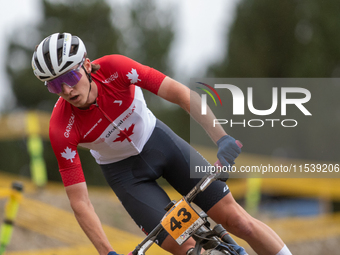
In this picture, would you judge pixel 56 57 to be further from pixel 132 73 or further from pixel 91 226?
pixel 91 226

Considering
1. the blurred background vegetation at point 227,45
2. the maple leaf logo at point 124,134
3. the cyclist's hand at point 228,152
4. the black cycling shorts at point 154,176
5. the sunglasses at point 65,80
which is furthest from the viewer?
the blurred background vegetation at point 227,45

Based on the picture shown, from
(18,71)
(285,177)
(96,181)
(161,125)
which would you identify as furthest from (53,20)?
(161,125)

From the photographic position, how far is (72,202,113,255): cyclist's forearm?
3.48m

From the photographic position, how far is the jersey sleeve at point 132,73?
360 cm

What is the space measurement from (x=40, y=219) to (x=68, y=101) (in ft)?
16.5

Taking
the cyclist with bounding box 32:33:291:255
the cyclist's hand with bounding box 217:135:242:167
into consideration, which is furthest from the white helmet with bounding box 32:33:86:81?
the cyclist's hand with bounding box 217:135:242:167

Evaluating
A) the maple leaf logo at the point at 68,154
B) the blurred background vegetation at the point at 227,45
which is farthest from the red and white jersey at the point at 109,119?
the blurred background vegetation at the point at 227,45

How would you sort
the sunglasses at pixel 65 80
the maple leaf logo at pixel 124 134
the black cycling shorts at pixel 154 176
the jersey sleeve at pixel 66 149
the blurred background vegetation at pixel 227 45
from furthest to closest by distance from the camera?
the blurred background vegetation at pixel 227 45 → the maple leaf logo at pixel 124 134 → the black cycling shorts at pixel 154 176 → the jersey sleeve at pixel 66 149 → the sunglasses at pixel 65 80

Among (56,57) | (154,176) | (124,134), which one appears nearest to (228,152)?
(154,176)

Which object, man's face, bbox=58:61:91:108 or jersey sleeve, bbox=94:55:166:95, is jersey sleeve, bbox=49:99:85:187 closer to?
man's face, bbox=58:61:91:108

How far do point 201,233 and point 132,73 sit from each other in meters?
1.53

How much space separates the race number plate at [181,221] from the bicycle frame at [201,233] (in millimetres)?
24

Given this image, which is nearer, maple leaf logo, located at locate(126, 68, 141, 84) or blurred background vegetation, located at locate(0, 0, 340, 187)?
maple leaf logo, located at locate(126, 68, 141, 84)

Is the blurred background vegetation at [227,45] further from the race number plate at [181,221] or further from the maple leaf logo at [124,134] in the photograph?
the race number plate at [181,221]
